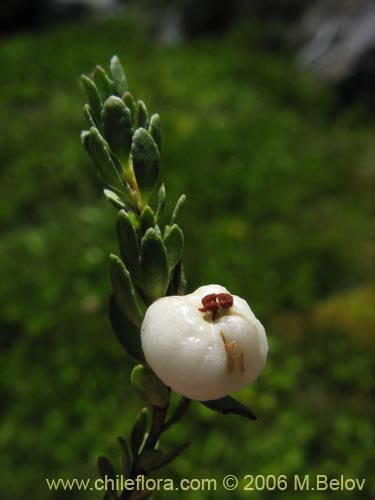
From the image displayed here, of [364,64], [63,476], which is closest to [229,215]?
[63,476]

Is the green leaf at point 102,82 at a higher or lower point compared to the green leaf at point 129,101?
higher

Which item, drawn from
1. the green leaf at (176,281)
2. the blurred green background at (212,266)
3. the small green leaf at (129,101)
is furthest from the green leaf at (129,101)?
the blurred green background at (212,266)

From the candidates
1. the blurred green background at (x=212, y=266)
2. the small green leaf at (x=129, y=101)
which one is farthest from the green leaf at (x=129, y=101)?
the blurred green background at (x=212, y=266)

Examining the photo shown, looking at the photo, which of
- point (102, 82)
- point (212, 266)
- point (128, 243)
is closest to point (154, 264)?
point (128, 243)

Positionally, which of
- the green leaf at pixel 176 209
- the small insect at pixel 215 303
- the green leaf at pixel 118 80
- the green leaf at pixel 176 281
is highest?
the green leaf at pixel 118 80

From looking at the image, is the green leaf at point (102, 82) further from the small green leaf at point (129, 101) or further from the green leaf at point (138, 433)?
the green leaf at point (138, 433)

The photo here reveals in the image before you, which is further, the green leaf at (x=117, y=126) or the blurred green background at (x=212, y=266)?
the blurred green background at (x=212, y=266)
